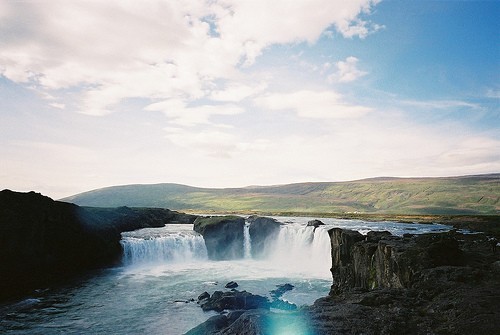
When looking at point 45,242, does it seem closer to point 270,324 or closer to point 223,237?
point 223,237

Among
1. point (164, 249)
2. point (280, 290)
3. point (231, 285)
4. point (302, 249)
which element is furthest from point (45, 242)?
point (302, 249)

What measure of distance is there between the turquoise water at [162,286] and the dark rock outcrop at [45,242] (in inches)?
126

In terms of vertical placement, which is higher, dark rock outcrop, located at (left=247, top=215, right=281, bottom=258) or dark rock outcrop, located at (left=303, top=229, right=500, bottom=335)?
dark rock outcrop, located at (left=303, top=229, right=500, bottom=335)

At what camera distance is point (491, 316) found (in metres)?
12.1

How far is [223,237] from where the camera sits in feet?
225

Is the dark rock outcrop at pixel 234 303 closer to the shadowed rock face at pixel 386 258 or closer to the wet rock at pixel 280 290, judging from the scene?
the wet rock at pixel 280 290

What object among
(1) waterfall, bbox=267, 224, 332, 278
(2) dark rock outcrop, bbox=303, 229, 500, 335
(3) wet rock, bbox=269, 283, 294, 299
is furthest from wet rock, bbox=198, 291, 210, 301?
(1) waterfall, bbox=267, 224, 332, 278

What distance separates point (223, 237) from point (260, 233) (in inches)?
327

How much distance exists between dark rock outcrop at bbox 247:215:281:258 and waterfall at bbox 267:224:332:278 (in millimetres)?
1304

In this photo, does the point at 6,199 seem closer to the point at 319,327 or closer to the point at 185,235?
the point at 185,235

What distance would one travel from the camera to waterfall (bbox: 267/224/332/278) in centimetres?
5791

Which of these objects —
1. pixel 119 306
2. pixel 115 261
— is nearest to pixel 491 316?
pixel 119 306

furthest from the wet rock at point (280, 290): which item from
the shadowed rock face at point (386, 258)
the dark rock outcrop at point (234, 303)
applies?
the shadowed rock face at point (386, 258)

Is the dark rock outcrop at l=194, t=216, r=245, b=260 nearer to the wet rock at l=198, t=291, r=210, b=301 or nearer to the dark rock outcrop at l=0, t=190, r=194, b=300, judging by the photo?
the dark rock outcrop at l=0, t=190, r=194, b=300
